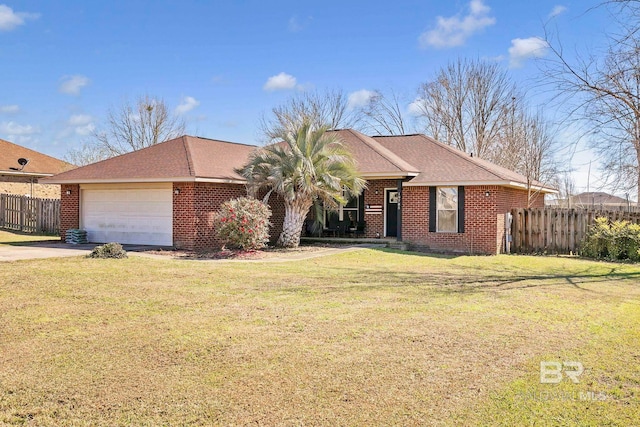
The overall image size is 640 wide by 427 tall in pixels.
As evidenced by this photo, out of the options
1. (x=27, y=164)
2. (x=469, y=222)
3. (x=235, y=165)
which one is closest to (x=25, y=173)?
(x=27, y=164)

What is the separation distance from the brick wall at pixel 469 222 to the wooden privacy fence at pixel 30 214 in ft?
52.0

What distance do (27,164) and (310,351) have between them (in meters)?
30.8

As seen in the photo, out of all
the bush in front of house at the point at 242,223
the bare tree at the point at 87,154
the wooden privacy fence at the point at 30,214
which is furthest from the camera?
the bare tree at the point at 87,154

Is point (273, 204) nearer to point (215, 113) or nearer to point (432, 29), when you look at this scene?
point (432, 29)

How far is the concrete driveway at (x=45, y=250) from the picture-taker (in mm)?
14117

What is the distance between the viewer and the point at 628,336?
6.39 m

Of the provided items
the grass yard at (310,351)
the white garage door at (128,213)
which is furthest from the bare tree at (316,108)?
the grass yard at (310,351)

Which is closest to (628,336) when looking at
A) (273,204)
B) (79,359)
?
(79,359)

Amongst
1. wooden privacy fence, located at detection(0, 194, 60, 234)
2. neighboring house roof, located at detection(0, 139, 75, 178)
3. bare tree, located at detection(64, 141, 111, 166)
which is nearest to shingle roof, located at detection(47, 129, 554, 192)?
wooden privacy fence, located at detection(0, 194, 60, 234)

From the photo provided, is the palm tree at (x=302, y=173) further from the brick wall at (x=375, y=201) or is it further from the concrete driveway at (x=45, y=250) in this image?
the concrete driveway at (x=45, y=250)

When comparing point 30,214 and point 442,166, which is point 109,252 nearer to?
point 442,166

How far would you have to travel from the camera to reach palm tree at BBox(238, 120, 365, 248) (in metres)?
16.5

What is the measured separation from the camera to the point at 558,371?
16.9 feet

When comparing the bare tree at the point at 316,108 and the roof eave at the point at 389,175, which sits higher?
the bare tree at the point at 316,108
